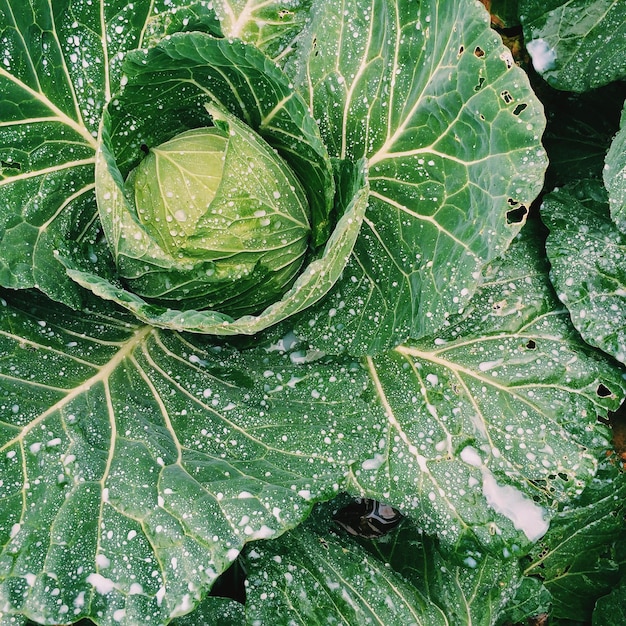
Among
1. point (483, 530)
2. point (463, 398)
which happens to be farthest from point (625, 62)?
point (483, 530)

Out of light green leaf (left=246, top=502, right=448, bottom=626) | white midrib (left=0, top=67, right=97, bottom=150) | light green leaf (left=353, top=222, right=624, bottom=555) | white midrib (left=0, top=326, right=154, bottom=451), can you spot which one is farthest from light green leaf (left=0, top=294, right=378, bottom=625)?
white midrib (left=0, top=67, right=97, bottom=150)

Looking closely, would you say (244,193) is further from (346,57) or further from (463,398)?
(463,398)

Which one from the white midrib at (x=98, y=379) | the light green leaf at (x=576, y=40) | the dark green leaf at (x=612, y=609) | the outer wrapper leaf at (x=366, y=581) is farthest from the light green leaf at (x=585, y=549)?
the white midrib at (x=98, y=379)

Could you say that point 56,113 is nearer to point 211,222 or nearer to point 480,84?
point 211,222

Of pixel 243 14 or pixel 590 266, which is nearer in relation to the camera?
pixel 243 14

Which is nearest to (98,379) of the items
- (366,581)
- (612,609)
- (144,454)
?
(144,454)

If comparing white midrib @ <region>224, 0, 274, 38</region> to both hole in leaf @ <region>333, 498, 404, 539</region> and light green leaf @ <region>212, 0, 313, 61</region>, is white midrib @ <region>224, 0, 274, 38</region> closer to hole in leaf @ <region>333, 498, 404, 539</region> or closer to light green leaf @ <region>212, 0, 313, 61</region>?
light green leaf @ <region>212, 0, 313, 61</region>
